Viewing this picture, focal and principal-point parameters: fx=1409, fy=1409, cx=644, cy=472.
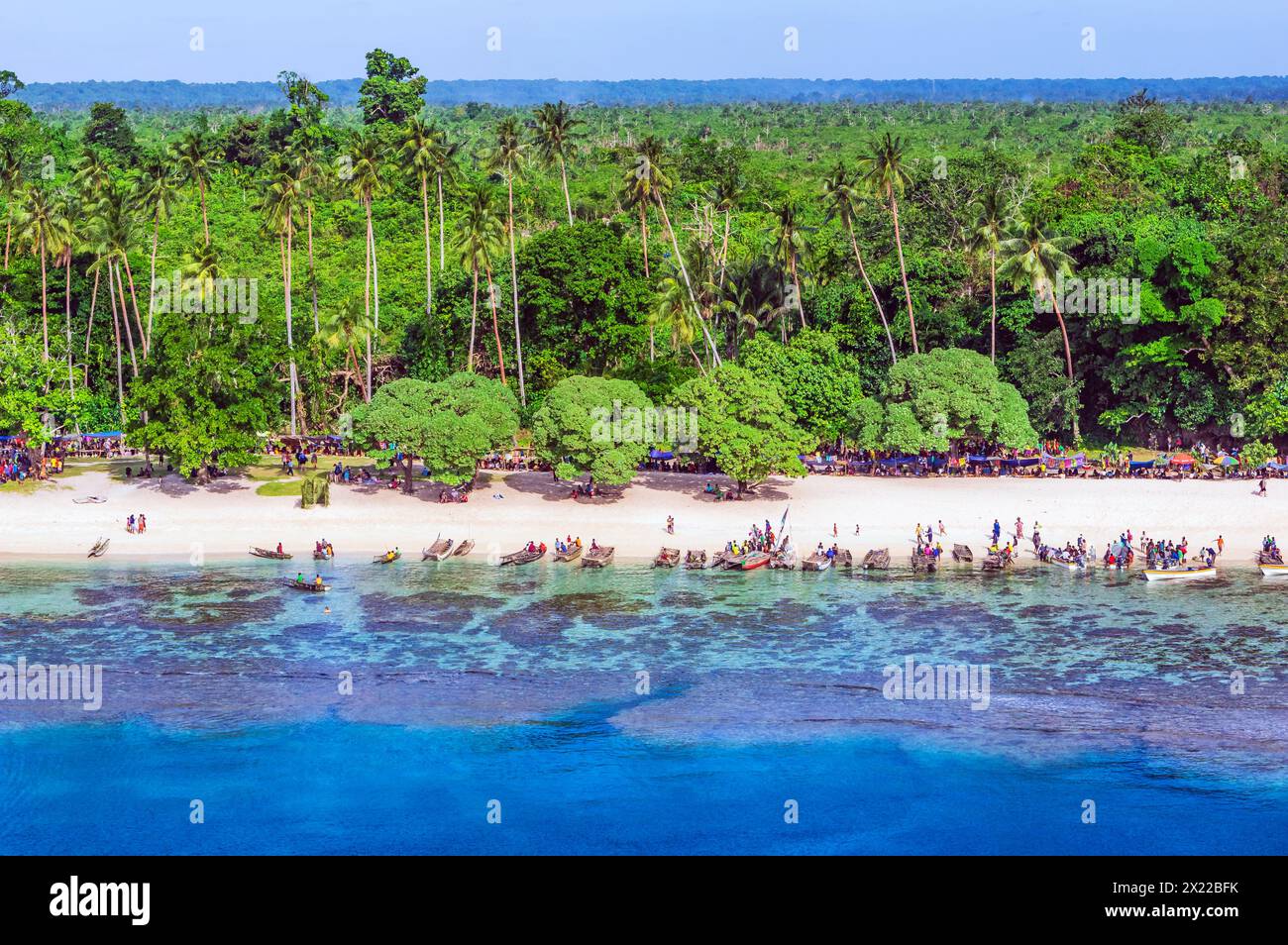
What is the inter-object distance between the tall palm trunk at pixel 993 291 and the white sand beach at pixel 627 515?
1210 cm

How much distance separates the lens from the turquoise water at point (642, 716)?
139ft

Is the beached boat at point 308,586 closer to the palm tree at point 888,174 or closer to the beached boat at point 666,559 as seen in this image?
the beached boat at point 666,559

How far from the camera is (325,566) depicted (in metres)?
70.6

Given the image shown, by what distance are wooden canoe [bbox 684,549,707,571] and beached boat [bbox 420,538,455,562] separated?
486 inches

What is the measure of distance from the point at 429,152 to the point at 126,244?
69.1 feet

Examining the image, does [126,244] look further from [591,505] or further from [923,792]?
[923,792]

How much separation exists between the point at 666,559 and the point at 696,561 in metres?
1.49

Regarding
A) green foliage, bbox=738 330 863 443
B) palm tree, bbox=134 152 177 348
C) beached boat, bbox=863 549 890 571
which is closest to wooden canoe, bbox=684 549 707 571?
beached boat, bbox=863 549 890 571

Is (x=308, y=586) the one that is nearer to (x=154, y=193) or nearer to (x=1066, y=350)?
(x=154, y=193)

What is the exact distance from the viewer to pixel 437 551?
7206 cm

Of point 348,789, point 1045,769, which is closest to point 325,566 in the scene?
point 348,789

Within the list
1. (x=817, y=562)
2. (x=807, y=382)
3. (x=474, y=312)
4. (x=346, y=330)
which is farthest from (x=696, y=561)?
(x=474, y=312)

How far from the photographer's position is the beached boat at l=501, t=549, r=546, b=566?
234 ft

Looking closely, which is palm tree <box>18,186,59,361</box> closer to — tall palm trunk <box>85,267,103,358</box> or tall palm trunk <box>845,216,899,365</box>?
tall palm trunk <box>85,267,103,358</box>
